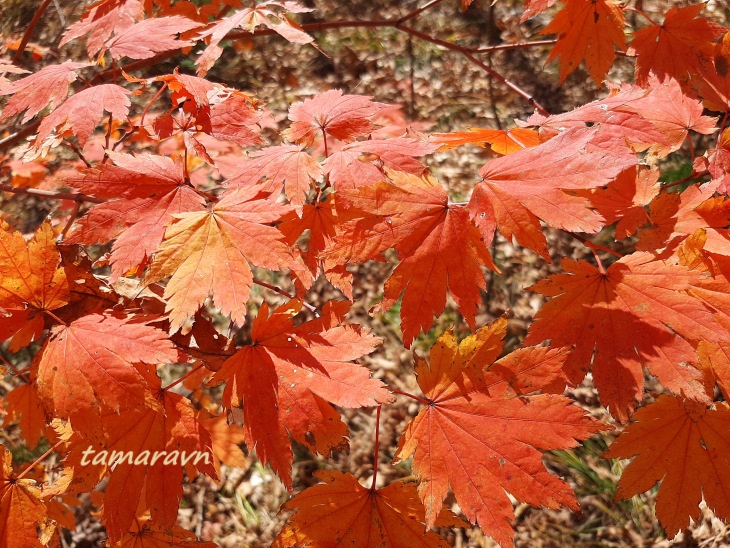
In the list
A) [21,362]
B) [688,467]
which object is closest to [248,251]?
[688,467]

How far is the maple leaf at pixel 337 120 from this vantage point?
1.30 metres

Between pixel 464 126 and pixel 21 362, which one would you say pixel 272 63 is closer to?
pixel 464 126

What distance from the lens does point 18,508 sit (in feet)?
3.89

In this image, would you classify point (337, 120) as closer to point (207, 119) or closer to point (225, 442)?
point (207, 119)

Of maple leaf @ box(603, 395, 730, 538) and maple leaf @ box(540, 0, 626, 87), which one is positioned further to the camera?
maple leaf @ box(540, 0, 626, 87)

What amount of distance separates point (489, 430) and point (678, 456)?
49 centimetres

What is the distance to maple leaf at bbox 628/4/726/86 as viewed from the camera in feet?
4.85

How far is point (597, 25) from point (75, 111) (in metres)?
1.39

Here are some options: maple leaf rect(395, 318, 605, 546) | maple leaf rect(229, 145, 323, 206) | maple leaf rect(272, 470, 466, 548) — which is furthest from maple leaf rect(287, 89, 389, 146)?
maple leaf rect(272, 470, 466, 548)

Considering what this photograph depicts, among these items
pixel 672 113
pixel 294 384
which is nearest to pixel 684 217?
pixel 672 113

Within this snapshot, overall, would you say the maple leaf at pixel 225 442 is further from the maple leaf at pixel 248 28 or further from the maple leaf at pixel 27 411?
the maple leaf at pixel 248 28

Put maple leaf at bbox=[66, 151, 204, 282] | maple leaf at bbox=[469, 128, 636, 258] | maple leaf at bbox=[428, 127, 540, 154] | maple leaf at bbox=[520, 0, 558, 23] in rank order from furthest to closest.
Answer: maple leaf at bbox=[520, 0, 558, 23] → maple leaf at bbox=[428, 127, 540, 154] → maple leaf at bbox=[66, 151, 204, 282] → maple leaf at bbox=[469, 128, 636, 258]

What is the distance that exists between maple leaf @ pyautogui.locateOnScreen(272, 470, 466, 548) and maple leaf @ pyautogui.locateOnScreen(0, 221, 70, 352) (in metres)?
0.64

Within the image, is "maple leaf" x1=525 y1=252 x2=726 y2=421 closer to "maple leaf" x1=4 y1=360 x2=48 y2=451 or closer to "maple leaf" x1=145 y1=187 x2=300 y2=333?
"maple leaf" x1=145 y1=187 x2=300 y2=333
